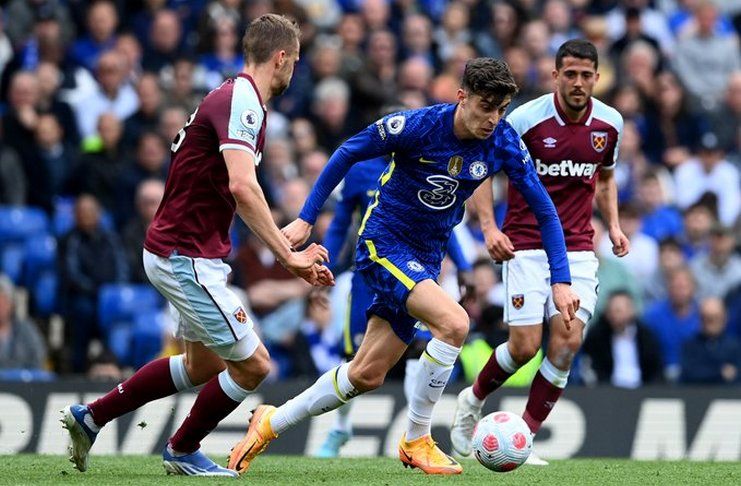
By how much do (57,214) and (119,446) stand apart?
320 centimetres

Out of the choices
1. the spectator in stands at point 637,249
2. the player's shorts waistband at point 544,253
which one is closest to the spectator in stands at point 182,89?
the spectator in stands at point 637,249

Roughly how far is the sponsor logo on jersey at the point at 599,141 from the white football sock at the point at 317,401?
2305 mm

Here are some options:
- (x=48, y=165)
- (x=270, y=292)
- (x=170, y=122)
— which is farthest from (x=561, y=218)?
(x=48, y=165)

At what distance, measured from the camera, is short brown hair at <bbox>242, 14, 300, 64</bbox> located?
8.10m

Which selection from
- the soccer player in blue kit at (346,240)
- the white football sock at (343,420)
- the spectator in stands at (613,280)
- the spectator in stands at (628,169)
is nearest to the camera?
the soccer player in blue kit at (346,240)

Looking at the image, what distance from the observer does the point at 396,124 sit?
8.45 metres

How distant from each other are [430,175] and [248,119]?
48.5 inches

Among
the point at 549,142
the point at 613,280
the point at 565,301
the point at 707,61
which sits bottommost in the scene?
the point at 613,280

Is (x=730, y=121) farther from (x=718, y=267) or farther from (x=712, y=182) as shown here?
(x=718, y=267)

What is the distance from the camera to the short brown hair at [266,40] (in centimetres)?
810

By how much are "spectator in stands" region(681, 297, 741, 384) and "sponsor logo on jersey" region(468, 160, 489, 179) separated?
5926 millimetres

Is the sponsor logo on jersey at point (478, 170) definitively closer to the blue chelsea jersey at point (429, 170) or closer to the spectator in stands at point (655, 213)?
the blue chelsea jersey at point (429, 170)

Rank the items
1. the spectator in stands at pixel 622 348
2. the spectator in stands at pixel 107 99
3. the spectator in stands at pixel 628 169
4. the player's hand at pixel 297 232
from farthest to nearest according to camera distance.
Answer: the spectator in stands at pixel 628 169, the spectator in stands at pixel 107 99, the spectator in stands at pixel 622 348, the player's hand at pixel 297 232

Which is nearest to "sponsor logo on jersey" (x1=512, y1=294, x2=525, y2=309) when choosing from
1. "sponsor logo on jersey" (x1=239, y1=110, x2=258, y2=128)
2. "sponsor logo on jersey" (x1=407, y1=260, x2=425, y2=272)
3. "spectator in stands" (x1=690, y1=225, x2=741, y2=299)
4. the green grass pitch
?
the green grass pitch
